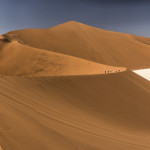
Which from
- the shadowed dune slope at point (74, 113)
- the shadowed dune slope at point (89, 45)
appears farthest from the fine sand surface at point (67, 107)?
the shadowed dune slope at point (89, 45)

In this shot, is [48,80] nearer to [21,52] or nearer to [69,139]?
[69,139]

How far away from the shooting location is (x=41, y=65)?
15.9 metres

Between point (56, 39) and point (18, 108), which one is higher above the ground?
point (56, 39)

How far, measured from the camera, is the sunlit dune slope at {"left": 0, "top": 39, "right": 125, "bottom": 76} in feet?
48.9

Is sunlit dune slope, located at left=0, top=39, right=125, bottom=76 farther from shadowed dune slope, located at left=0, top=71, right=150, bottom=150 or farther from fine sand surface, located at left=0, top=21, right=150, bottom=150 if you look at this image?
shadowed dune slope, located at left=0, top=71, right=150, bottom=150

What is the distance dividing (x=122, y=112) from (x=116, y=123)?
38.5 inches

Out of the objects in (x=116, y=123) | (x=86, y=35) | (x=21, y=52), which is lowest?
(x=116, y=123)

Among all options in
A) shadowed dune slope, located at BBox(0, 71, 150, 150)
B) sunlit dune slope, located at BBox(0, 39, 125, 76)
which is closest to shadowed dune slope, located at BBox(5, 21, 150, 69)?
sunlit dune slope, located at BBox(0, 39, 125, 76)

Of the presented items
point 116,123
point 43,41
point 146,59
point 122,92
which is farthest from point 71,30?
point 116,123

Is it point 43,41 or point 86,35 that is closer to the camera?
point 43,41

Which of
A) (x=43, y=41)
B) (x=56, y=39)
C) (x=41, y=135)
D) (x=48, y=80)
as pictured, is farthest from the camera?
(x=56, y=39)

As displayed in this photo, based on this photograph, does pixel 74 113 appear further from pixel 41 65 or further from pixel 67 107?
pixel 41 65

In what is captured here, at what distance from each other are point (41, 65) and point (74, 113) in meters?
11.6

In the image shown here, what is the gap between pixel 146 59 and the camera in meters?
37.2
